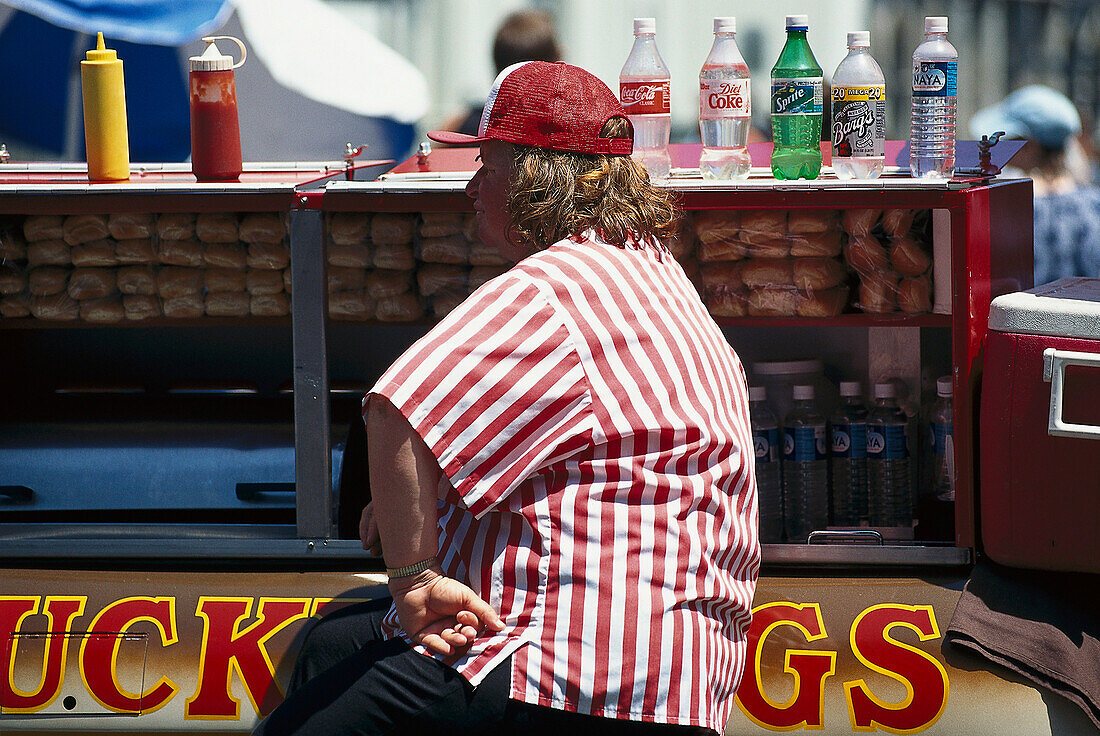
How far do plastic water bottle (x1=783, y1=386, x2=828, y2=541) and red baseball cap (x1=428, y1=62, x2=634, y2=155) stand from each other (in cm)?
112

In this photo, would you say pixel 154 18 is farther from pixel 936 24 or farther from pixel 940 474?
pixel 940 474

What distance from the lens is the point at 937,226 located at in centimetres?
245

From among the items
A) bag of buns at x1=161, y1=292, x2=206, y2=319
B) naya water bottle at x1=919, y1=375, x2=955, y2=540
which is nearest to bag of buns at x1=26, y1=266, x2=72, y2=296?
bag of buns at x1=161, y1=292, x2=206, y2=319

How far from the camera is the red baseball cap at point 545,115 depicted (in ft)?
5.80

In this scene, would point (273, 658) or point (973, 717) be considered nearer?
point (973, 717)

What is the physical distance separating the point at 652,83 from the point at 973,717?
4.82 feet

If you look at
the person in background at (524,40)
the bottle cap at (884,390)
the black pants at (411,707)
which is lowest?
the black pants at (411,707)

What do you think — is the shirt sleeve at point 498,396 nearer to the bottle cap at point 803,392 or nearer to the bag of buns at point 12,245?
the bottle cap at point 803,392

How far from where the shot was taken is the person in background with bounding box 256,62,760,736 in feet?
5.27

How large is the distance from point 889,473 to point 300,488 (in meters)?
1.36

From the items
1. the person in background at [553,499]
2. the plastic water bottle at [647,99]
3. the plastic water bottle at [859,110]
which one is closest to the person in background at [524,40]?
the plastic water bottle at [647,99]

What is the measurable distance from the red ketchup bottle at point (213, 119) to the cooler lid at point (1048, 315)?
1.73 metres

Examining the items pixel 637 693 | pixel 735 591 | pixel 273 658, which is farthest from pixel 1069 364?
pixel 273 658

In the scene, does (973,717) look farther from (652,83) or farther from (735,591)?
(652,83)
